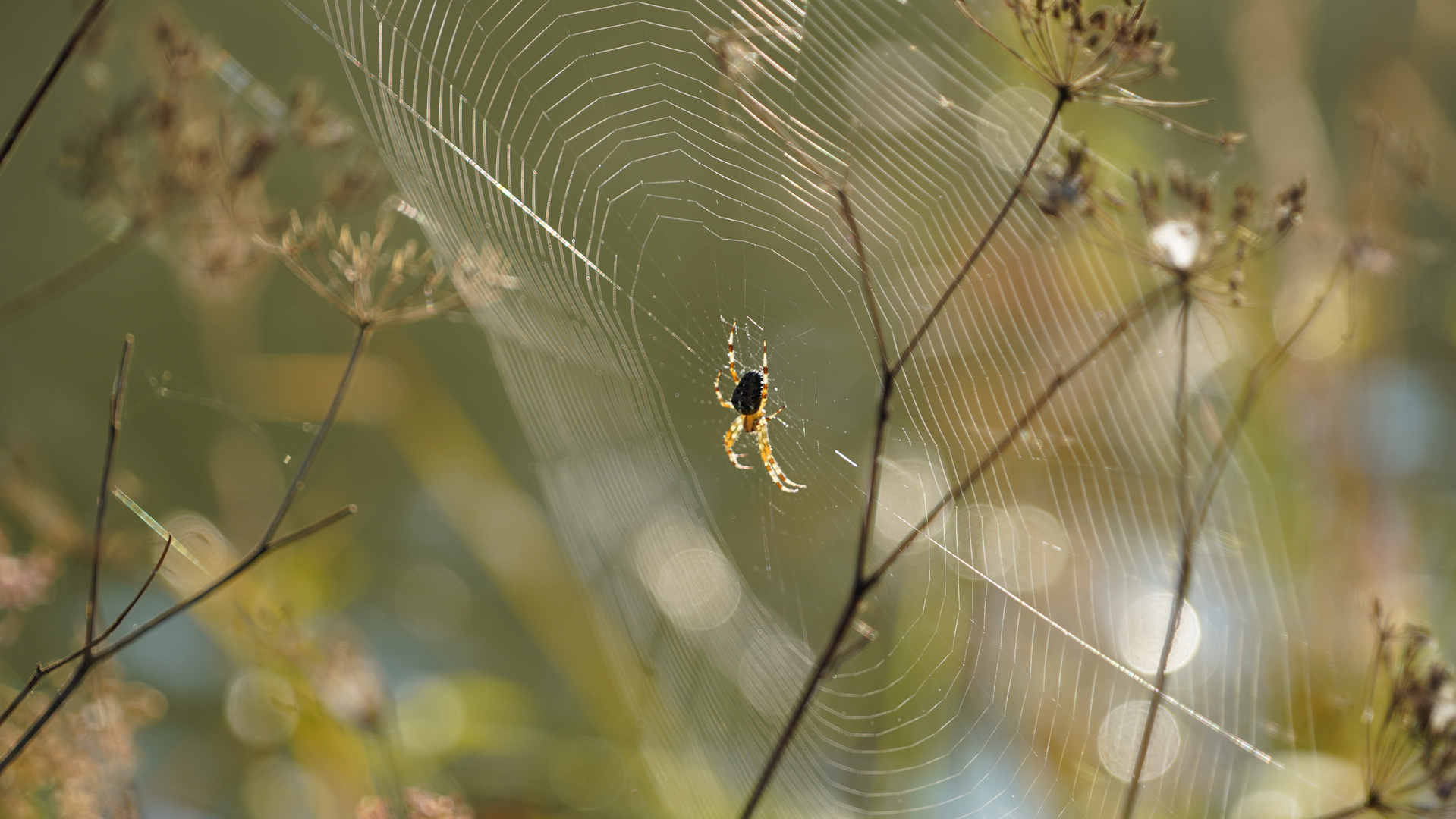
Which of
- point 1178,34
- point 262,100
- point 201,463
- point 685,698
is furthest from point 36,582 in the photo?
point 1178,34

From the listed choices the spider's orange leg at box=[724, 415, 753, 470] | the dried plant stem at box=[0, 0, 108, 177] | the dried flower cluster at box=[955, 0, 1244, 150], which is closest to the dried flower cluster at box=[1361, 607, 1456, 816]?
the dried flower cluster at box=[955, 0, 1244, 150]

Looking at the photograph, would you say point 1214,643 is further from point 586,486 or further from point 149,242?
point 149,242

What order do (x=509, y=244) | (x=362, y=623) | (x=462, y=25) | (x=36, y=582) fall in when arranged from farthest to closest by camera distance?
(x=362, y=623) < (x=462, y=25) < (x=509, y=244) < (x=36, y=582)

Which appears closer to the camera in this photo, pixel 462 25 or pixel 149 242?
pixel 149 242

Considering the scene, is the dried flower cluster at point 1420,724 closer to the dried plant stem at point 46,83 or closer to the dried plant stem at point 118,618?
the dried plant stem at point 118,618

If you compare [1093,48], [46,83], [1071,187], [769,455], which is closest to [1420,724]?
[1071,187]

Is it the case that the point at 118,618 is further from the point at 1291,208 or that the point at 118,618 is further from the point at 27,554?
the point at 1291,208

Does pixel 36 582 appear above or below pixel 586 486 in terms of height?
below
